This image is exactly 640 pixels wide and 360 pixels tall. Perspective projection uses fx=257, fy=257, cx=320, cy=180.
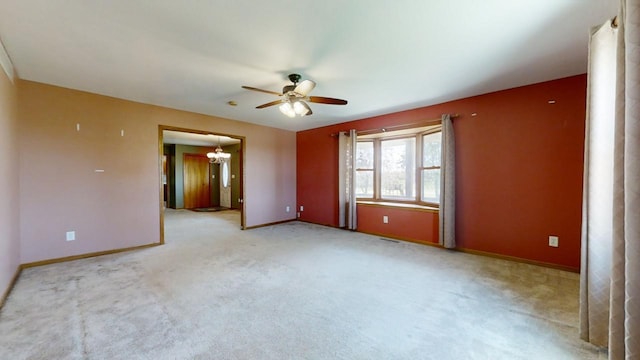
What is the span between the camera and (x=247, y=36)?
227 centimetres

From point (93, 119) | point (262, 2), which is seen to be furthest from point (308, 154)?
point (262, 2)

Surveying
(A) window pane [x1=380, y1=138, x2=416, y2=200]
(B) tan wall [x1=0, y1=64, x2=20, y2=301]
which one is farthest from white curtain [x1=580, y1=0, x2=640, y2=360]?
(B) tan wall [x1=0, y1=64, x2=20, y2=301]

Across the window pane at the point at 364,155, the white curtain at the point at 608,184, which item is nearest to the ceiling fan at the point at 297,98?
the white curtain at the point at 608,184

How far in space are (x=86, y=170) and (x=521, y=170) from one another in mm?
6159

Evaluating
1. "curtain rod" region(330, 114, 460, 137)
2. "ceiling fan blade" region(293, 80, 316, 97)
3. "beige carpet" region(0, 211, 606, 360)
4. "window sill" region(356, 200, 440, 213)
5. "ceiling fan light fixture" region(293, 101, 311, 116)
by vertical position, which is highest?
"ceiling fan blade" region(293, 80, 316, 97)

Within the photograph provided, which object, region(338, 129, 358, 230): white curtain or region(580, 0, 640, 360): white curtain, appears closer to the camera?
region(580, 0, 640, 360): white curtain

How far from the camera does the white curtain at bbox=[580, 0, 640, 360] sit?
46.0 inches

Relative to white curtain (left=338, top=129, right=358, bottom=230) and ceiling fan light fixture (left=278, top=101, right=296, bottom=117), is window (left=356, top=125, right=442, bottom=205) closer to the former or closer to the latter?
white curtain (left=338, top=129, right=358, bottom=230)

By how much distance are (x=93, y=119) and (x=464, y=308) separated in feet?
17.3

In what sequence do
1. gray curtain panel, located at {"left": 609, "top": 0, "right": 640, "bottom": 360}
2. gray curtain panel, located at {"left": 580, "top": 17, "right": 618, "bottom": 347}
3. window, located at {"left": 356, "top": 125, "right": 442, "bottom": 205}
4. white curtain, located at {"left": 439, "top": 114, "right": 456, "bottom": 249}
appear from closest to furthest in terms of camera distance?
gray curtain panel, located at {"left": 609, "top": 0, "right": 640, "bottom": 360} → gray curtain panel, located at {"left": 580, "top": 17, "right": 618, "bottom": 347} → white curtain, located at {"left": 439, "top": 114, "right": 456, "bottom": 249} → window, located at {"left": 356, "top": 125, "right": 442, "bottom": 205}

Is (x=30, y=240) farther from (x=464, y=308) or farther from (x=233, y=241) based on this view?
(x=464, y=308)

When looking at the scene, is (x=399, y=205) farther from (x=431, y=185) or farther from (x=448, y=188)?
(x=448, y=188)

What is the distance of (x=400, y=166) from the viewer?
5316 mm

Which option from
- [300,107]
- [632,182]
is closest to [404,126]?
[300,107]
